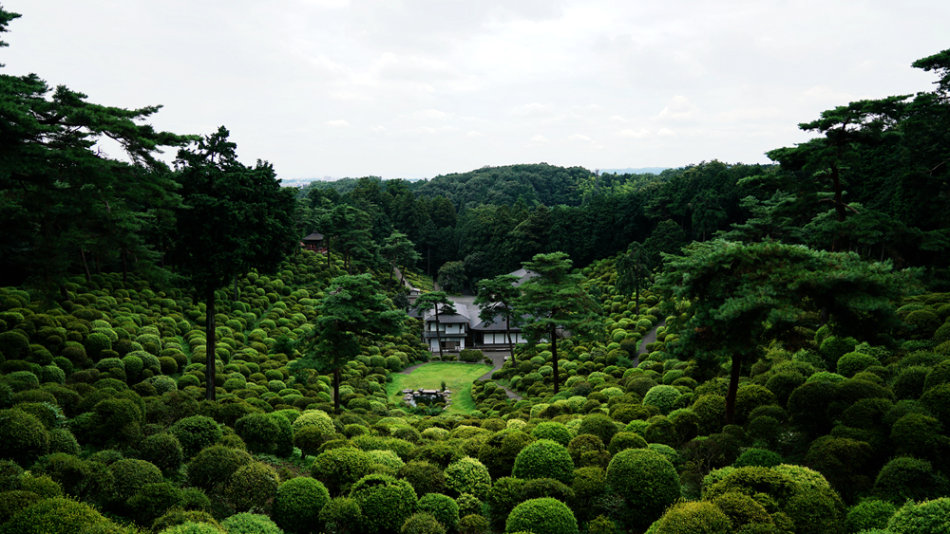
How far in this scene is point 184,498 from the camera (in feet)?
30.6

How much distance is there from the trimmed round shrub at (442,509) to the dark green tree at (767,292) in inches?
253

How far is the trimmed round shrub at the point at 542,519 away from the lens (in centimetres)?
960

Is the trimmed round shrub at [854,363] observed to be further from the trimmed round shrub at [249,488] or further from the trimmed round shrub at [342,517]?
the trimmed round shrub at [249,488]

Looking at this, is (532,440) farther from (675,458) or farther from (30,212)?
(30,212)

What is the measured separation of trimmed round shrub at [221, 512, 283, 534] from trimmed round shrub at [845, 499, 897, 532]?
10155 millimetres

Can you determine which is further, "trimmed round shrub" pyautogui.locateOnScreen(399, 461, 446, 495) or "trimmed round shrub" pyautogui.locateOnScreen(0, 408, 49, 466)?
"trimmed round shrub" pyautogui.locateOnScreen(399, 461, 446, 495)

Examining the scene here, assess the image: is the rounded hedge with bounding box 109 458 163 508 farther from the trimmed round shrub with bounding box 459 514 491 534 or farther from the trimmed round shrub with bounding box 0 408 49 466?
the trimmed round shrub with bounding box 459 514 491 534

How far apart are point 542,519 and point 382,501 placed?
3102mm

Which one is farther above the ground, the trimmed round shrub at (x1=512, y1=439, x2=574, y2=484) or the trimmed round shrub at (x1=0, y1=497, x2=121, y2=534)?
the trimmed round shrub at (x1=0, y1=497, x2=121, y2=534)

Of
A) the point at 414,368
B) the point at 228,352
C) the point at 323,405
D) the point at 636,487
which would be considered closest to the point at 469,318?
the point at 414,368

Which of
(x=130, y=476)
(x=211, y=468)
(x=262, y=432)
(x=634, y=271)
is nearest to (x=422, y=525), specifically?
(x=211, y=468)

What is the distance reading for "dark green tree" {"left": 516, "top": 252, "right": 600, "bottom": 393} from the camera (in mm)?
24531

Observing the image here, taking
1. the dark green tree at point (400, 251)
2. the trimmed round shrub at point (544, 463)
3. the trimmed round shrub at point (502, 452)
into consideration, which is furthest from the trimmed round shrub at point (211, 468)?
the dark green tree at point (400, 251)

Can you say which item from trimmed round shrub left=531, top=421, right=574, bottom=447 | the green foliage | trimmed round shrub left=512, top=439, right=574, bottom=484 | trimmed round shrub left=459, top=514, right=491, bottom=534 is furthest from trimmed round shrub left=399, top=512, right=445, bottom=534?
trimmed round shrub left=531, top=421, right=574, bottom=447
